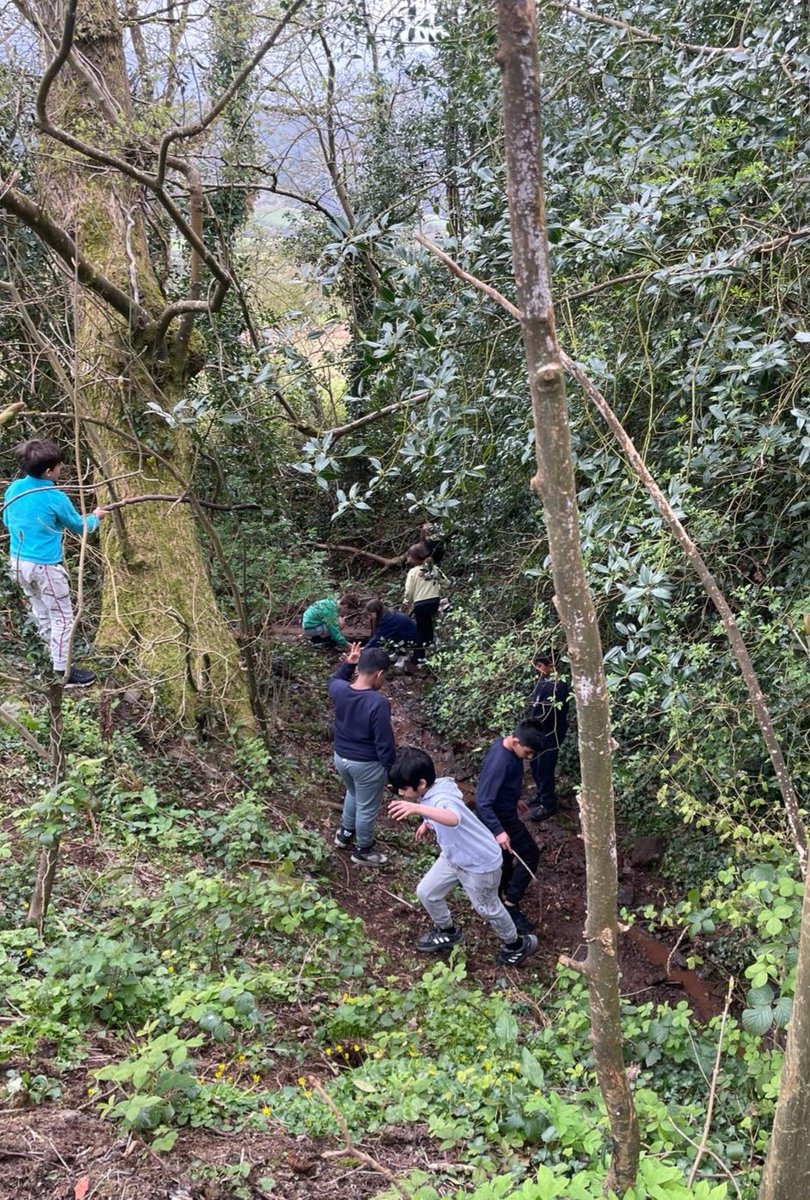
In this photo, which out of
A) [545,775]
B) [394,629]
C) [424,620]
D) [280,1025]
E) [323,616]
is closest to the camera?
[280,1025]

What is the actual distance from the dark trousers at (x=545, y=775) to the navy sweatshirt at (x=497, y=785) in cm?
138

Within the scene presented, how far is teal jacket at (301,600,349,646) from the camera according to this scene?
7.84 meters

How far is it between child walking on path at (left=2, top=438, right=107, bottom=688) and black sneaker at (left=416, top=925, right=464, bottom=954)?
2880 mm

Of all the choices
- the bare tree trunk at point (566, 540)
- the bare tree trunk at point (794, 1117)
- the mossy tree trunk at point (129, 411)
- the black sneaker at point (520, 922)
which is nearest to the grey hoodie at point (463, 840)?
the black sneaker at point (520, 922)

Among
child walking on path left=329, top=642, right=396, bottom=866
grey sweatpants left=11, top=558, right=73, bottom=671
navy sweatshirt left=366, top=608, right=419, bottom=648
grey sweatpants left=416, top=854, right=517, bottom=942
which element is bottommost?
grey sweatpants left=416, top=854, right=517, bottom=942

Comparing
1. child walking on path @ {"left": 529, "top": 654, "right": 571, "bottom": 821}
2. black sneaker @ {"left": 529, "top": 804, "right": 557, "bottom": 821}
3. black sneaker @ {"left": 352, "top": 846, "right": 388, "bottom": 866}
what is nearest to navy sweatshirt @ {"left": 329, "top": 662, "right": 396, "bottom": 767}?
black sneaker @ {"left": 352, "top": 846, "right": 388, "bottom": 866}

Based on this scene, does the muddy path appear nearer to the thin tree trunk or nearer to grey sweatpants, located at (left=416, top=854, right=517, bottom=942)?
grey sweatpants, located at (left=416, top=854, right=517, bottom=942)

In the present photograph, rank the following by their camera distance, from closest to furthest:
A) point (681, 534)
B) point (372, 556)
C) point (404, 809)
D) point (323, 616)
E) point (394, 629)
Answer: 1. point (681, 534)
2. point (404, 809)
3. point (323, 616)
4. point (394, 629)
5. point (372, 556)

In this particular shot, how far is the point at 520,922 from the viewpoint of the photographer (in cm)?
531

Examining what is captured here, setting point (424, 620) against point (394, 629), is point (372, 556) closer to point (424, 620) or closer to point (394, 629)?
point (424, 620)

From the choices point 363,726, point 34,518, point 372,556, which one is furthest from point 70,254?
point 372,556

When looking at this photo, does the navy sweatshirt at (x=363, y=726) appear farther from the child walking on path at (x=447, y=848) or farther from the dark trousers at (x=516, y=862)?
the dark trousers at (x=516, y=862)

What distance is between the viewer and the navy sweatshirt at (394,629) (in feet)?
28.0

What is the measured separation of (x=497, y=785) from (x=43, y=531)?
350cm
